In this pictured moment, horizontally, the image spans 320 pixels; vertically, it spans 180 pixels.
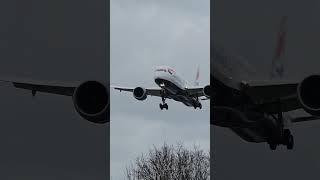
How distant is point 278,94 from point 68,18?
5.38 metres

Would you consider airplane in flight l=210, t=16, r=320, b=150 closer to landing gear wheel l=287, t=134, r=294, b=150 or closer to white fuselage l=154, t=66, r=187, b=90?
landing gear wheel l=287, t=134, r=294, b=150

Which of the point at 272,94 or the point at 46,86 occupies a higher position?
the point at 46,86

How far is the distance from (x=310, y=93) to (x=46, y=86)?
20.4 ft

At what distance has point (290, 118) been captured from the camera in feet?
56.6

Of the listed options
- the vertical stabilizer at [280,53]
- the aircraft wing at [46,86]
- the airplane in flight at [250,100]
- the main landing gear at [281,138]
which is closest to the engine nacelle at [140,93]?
the vertical stabilizer at [280,53]

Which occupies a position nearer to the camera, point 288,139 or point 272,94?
point 272,94

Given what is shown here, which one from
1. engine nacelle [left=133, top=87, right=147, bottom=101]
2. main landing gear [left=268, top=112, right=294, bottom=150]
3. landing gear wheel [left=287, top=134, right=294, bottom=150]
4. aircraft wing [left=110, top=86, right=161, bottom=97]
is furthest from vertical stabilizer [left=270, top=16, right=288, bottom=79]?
aircraft wing [left=110, top=86, right=161, bottom=97]

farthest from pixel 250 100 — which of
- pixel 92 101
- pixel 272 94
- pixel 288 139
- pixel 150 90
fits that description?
pixel 150 90

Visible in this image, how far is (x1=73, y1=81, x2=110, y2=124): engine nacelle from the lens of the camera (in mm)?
12508

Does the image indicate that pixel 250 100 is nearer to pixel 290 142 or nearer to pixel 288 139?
pixel 288 139

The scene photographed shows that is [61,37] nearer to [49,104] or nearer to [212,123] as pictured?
[49,104]

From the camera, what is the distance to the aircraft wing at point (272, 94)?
15023mm

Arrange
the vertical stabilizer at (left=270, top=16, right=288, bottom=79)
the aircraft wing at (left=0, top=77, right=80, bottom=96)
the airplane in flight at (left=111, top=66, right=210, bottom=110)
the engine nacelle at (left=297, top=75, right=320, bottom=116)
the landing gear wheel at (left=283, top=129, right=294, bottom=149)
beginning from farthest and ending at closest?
the airplane in flight at (left=111, top=66, right=210, bottom=110)
the vertical stabilizer at (left=270, top=16, right=288, bottom=79)
the landing gear wheel at (left=283, top=129, right=294, bottom=149)
the aircraft wing at (left=0, top=77, right=80, bottom=96)
the engine nacelle at (left=297, top=75, right=320, bottom=116)

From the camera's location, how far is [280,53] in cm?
1752
